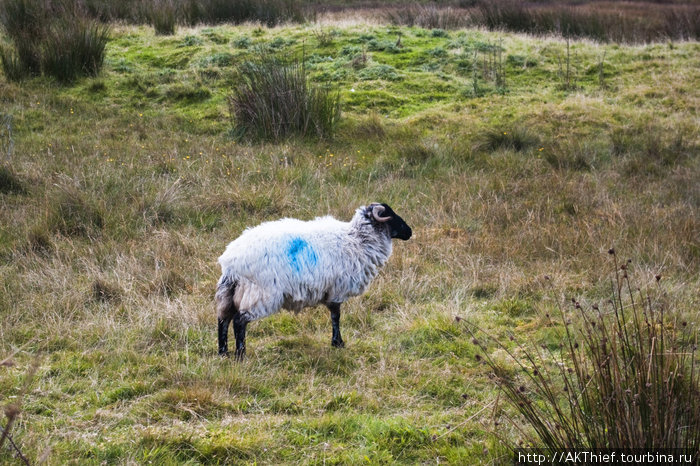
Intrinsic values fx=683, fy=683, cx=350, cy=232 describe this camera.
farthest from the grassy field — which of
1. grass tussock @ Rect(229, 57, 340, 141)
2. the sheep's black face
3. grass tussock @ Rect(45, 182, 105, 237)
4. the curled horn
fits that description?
the curled horn

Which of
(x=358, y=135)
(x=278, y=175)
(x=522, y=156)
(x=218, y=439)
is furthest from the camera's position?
(x=358, y=135)

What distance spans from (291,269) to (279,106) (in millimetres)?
6260

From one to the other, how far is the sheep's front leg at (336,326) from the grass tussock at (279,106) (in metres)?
5.84

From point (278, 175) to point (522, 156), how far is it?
3.81 meters

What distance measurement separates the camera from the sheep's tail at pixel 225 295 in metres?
4.82

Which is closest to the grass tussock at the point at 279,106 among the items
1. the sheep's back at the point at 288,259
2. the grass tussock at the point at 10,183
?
the grass tussock at the point at 10,183

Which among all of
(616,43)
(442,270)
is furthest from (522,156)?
(616,43)

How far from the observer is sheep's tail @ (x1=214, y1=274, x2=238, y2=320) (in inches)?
190

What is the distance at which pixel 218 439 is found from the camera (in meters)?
3.73

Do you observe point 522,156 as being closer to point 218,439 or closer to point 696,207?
point 696,207

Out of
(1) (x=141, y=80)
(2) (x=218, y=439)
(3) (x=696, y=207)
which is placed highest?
(1) (x=141, y=80)

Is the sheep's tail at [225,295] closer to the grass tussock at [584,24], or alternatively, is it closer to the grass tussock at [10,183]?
the grass tussock at [10,183]

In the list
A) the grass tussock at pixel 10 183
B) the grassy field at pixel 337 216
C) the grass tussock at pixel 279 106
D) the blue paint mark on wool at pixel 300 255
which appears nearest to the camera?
the grassy field at pixel 337 216

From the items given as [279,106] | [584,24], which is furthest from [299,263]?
[584,24]
